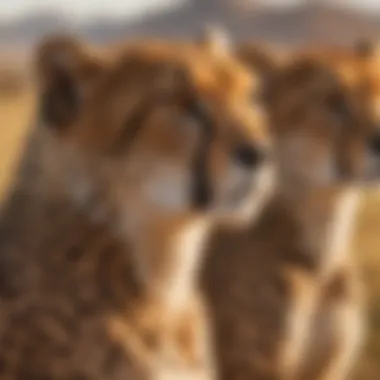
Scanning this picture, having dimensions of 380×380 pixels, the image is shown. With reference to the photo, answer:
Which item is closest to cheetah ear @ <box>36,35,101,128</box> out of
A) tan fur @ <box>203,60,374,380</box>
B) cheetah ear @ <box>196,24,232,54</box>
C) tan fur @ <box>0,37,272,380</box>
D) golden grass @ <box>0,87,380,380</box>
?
tan fur @ <box>0,37,272,380</box>

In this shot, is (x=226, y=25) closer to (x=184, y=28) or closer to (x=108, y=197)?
(x=184, y=28)

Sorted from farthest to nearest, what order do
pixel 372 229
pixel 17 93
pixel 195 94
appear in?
1. pixel 372 229
2. pixel 17 93
3. pixel 195 94

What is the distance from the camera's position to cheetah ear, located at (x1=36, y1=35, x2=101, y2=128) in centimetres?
102

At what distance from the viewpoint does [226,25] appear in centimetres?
136

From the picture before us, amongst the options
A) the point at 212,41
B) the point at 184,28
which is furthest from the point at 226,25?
the point at 212,41

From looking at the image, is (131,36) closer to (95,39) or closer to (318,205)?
(95,39)

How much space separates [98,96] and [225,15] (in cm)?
36

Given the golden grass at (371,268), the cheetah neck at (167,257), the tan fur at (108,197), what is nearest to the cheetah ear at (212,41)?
the tan fur at (108,197)

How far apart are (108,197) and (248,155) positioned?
14 cm

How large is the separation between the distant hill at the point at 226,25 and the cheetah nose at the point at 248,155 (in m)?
0.28

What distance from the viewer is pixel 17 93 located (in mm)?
1178

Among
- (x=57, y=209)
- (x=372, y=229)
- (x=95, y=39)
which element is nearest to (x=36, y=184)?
(x=57, y=209)

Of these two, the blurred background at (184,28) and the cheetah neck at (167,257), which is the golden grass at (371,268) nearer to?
the blurred background at (184,28)

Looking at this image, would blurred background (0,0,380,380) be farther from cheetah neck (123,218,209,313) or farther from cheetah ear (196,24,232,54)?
cheetah neck (123,218,209,313)
